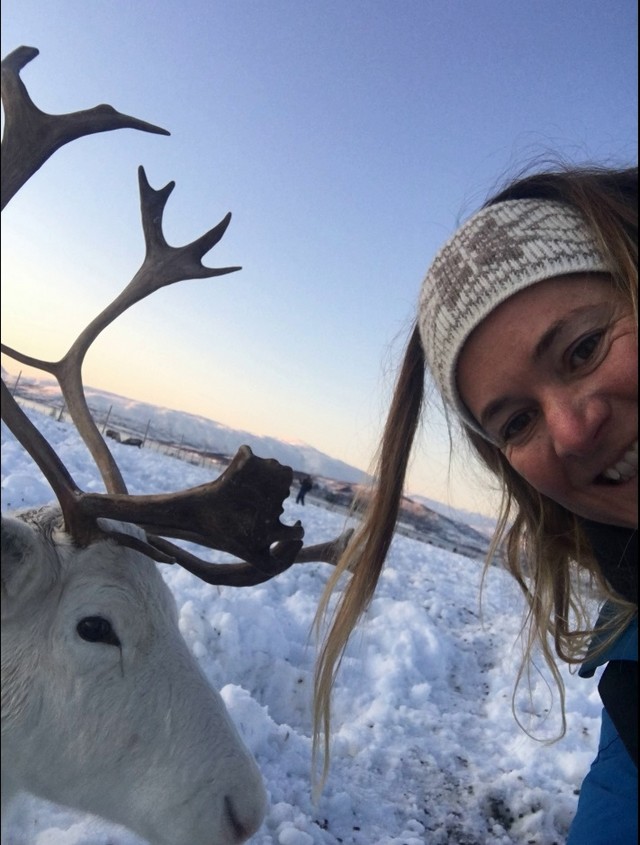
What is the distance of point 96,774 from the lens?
1750mm

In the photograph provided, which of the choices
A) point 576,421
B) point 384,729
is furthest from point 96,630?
point 384,729

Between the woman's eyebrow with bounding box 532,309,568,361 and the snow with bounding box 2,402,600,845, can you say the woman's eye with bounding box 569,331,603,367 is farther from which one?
the snow with bounding box 2,402,600,845

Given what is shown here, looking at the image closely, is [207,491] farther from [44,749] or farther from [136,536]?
[44,749]

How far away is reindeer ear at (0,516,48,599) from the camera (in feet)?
5.45

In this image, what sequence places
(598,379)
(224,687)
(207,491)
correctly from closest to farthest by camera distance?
(598,379)
(207,491)
(224,687)

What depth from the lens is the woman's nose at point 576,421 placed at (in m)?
1.42

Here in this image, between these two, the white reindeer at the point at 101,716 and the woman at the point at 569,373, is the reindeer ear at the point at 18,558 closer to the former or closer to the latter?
the white reindeer at the point at 101,716

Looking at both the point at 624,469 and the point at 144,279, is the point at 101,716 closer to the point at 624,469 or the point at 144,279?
the point at 624,469

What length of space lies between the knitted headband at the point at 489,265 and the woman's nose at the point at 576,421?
377 millimetres

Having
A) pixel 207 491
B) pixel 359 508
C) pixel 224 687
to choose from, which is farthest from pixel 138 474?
pixel 207 491

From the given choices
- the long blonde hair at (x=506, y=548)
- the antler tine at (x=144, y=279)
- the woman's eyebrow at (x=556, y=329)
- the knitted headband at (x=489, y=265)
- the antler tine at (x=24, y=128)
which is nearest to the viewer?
the woman's eyebrow at (x=556, y=329)

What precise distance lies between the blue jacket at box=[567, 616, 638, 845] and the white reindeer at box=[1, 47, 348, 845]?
3.53 ft

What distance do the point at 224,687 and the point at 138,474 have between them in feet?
32.5

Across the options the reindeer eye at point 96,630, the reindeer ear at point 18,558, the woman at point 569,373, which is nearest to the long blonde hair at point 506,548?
the woman at point 569,373
